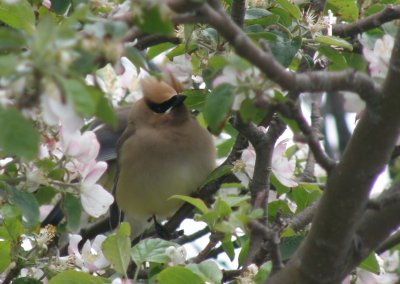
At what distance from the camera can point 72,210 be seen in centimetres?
245

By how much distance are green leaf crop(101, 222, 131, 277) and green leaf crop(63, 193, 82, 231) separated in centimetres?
10

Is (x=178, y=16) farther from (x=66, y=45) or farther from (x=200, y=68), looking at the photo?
(x=200, y=68)

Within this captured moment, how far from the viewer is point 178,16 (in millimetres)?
1566

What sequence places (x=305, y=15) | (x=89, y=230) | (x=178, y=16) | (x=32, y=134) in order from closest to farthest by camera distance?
(x=32, y=134)
(x=178, y=16)
(x=305, y=15)
(x=89, y=230)

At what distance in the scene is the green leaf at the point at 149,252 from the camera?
2531 mm

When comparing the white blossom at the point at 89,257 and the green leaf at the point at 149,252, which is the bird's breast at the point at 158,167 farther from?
the green leaf at the point at 149,252

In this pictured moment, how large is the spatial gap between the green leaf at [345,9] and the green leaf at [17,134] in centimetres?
178

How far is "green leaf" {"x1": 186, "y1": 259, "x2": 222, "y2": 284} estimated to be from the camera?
227 cm

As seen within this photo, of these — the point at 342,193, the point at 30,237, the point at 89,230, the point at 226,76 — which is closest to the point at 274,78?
the point at 226,76

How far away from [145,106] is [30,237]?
1718 millimetres

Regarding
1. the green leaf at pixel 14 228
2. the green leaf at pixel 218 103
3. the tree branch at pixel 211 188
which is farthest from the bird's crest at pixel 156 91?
the green leaf at pixel 218 103

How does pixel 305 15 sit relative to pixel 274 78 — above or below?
below

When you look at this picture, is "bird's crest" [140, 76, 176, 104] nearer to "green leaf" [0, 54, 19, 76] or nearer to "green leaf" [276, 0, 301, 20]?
"green leaf" [276, 0, 301, 20]

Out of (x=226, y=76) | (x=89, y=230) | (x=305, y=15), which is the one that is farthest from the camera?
(x=89, y=230)
